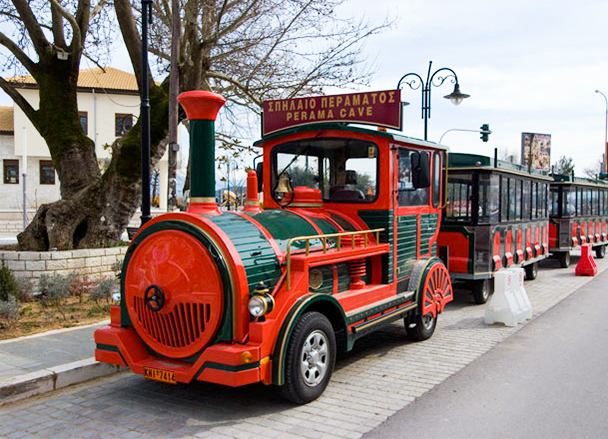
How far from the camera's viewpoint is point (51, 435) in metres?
4.19

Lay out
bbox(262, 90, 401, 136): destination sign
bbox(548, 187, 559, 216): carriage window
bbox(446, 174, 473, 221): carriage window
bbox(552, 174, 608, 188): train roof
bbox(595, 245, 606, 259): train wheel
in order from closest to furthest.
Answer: bbox(262, 90, 401, 136): destination sign
bbox(446, 174, 473, 221): carriage window
bbox(548, 187, 559, 216): carriage window
bbox(552, 174, 608, 188): train roof
bbox(595, 245, 606, 259): train wheel

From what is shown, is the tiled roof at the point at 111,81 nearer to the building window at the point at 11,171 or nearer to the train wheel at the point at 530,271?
the building window at the point at 11,171

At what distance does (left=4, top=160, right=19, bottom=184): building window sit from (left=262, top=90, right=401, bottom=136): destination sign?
36269 millimetres

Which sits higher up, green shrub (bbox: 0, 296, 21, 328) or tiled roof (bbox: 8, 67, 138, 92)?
tiled roof (bbox: 8, 67, 138, 92)

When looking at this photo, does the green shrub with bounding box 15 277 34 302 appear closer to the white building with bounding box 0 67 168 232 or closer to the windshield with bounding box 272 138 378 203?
the windshield with bounding box 272 138 378 203

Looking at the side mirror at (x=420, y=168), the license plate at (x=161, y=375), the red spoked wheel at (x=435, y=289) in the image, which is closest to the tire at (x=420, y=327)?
the red spoked wheel at (x=435, y=289)

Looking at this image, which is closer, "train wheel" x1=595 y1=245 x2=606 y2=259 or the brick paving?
the brick paving

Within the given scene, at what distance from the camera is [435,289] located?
7.18m

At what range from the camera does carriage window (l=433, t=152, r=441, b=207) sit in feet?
24.6

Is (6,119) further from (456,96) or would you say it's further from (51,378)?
(51,378)

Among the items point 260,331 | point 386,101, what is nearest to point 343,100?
point 386,101

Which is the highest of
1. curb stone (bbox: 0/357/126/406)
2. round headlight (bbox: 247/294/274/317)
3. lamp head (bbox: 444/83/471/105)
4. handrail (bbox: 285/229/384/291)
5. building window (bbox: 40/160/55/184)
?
lamp head (bbox: 444/83/471/105)

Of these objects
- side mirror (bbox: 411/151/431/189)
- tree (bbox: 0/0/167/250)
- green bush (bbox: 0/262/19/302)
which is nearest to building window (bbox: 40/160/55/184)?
tree (bbox: 0/0/167/250)

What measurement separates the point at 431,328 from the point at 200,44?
23.4 ft
